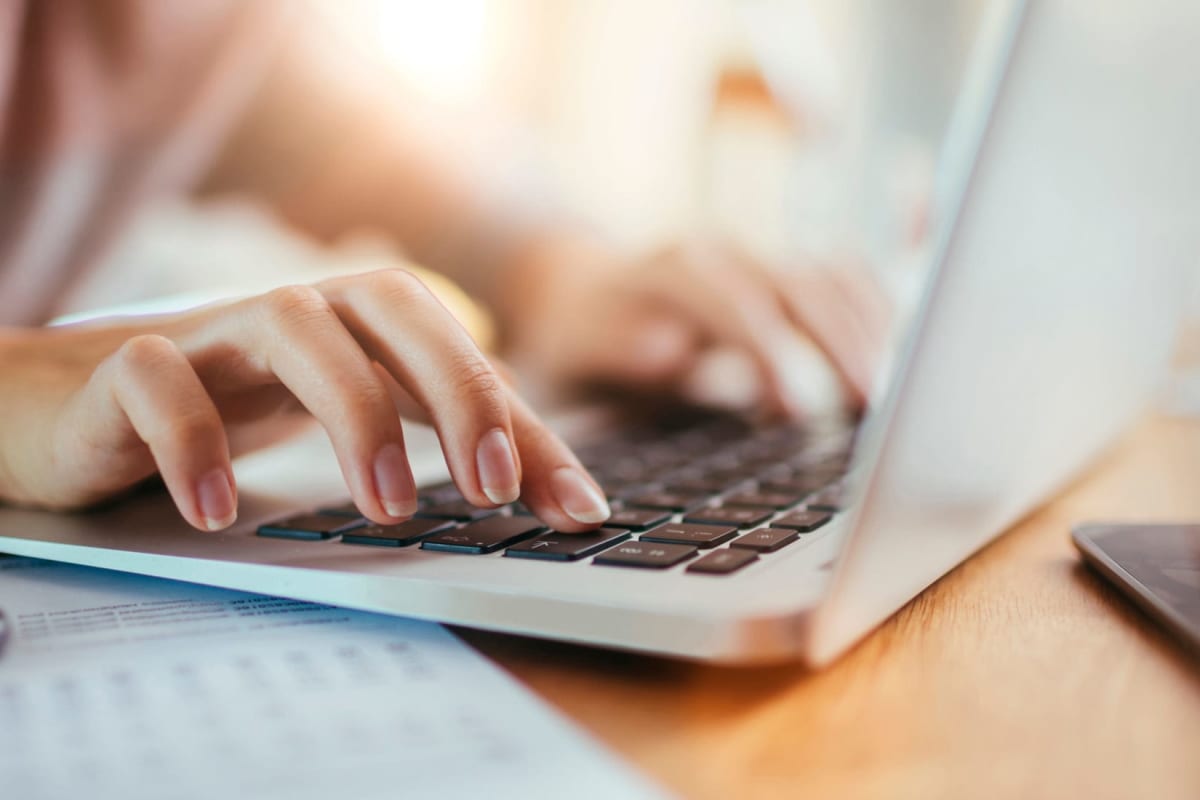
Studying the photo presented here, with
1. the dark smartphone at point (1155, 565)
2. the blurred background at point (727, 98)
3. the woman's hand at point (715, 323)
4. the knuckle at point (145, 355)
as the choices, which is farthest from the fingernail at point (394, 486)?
the blurred background at point (727, 98)

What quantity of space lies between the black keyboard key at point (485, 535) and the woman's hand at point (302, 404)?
13 millimetres

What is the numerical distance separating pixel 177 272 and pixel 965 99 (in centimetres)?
92

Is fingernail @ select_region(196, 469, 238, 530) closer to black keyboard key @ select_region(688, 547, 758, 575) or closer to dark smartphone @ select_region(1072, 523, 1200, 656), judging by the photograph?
black keyboard key @ select_region(688, 547, 758, 575)

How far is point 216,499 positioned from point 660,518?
18 cm

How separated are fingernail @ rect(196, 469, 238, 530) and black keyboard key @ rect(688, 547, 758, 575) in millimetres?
183

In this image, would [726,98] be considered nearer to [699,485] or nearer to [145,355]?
[699,485]

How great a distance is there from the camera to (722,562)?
0.29 meters

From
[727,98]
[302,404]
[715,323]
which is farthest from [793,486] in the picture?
[727,98]

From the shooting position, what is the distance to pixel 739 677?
0.27m

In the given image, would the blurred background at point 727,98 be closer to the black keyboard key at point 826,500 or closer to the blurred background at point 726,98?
the blurred background at point 726,98

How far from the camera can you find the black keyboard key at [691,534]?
334 millimetres

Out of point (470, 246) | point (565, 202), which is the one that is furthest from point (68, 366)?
point (565, 202)

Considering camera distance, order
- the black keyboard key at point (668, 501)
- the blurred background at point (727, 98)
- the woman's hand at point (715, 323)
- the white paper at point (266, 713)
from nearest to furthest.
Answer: the white paper at point (266, 713) < the black keyboard key at point (668, 501) < the woman's hand at point (715, 323) < the blurred background at point (727, 98)

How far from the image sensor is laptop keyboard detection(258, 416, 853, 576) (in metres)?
0.32
